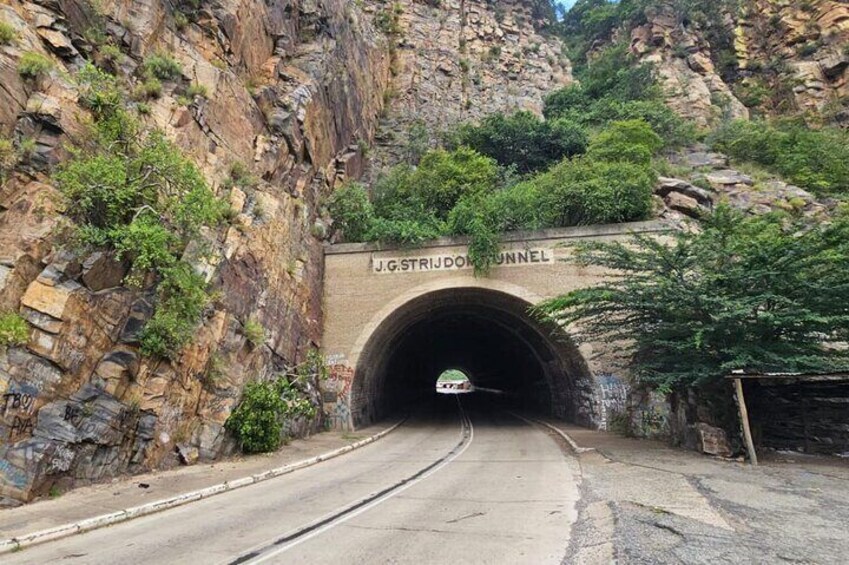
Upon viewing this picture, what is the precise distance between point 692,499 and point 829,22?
49.8 m

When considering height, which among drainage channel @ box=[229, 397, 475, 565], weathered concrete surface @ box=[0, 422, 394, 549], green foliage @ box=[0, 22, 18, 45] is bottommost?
drainage channel @ box=[229, 397, 475, 565]

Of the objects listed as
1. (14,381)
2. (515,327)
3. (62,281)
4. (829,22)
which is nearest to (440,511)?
(14,381)

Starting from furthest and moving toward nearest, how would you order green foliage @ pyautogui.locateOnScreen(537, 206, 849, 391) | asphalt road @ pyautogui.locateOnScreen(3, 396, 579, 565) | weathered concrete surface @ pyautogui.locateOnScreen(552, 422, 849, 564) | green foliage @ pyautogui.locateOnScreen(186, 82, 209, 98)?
green foliage @ pyautogui.locateOnScreen(186, 82, 209, 98)
green foliage @ pyautogui.locateOnScreen(537, 206, 849, 391)
asphalt road @ pyautogui.locateOnScreen(3, 396, 579, 565)
weathered concrete surface @ pyautogui.locateOnScreen(552, 422, 849, 564)

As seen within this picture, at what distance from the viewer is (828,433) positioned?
12453 mm

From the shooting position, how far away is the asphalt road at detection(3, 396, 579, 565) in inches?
228

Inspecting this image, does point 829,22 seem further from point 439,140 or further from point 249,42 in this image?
point 249,42

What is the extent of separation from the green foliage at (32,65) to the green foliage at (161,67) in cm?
343

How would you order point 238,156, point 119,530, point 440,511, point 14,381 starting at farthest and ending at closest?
point 238,156, point 14,381, point 440,511, point 119,530

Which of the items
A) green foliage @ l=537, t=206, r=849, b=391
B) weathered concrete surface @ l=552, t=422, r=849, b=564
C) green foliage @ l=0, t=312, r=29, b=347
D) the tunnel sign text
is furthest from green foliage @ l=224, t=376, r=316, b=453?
green foliage @ l=537, t=206, r=849, b=391

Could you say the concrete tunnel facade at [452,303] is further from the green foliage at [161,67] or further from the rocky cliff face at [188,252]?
the green foliage at [161,67]

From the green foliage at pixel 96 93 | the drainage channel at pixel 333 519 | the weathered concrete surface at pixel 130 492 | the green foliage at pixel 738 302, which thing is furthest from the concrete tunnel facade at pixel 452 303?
the green foliage at pixel 96 93

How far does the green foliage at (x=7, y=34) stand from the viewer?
10.6 meters

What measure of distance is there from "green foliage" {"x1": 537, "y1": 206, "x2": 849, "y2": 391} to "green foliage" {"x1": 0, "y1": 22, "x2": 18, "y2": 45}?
16.1 m

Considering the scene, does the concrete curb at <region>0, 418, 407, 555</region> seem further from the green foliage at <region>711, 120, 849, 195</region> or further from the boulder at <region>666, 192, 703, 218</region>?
the green foliage at <region>711, 120, 849, 195</region>
